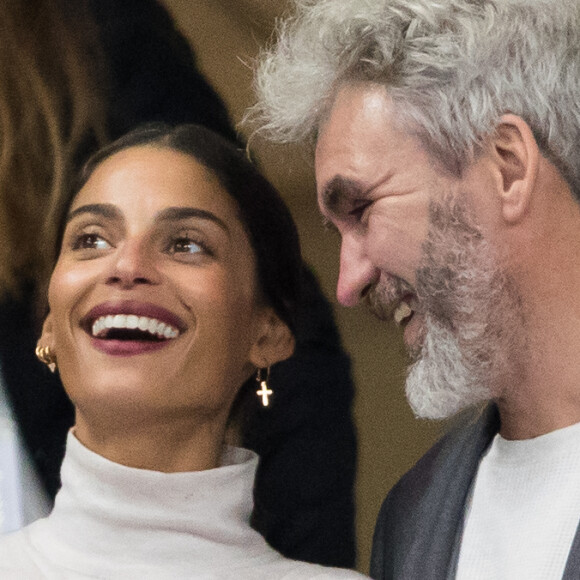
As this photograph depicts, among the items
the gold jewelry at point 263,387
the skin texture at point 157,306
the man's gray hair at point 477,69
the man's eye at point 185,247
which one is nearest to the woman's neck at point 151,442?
the skin texture at point 157,306

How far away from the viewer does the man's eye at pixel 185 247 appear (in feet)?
4.22

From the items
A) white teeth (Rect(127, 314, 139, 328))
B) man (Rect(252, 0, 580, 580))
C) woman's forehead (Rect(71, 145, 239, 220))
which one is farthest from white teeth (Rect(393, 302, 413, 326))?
white teeth (Rect(127, 314, 139, 328))

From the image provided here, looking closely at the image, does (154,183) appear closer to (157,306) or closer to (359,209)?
(157,306)

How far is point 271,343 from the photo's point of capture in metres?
1.36

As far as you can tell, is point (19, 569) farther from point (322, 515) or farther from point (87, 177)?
point (87, 177)

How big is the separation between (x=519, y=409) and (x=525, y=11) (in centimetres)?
54

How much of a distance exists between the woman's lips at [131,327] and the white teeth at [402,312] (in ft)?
1.07

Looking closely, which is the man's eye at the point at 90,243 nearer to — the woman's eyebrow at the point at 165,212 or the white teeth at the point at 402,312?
the woman's eyebrow at the point at 165,212

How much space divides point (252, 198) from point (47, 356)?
37 cm

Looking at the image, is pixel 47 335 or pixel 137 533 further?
pixel 47 335

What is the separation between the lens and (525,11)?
49.8 inches

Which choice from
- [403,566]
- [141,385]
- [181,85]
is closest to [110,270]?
[141,385]

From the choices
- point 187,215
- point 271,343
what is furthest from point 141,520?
point 187,215

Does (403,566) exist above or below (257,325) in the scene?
below
